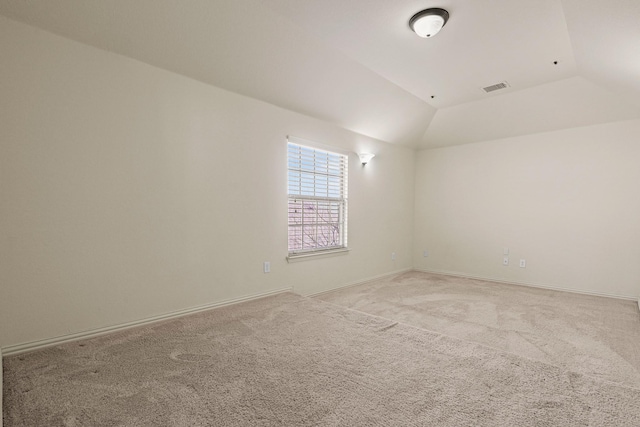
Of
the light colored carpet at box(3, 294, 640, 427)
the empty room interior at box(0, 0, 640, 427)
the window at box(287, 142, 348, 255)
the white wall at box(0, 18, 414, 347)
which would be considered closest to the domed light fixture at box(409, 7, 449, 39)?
the empty room interior at box(0, 0, 640, 427)

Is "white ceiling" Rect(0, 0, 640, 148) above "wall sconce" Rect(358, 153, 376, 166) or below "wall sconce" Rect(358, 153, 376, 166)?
above

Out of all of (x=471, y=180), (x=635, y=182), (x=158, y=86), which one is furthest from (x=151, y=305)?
(x=635, y=182)

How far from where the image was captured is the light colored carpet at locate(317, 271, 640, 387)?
2.35 meters

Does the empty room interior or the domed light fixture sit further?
the domed light fixture

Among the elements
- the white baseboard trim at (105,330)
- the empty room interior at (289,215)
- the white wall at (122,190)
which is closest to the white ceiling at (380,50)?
the empty room interior at (289,215)

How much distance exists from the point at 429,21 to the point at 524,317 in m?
3.03

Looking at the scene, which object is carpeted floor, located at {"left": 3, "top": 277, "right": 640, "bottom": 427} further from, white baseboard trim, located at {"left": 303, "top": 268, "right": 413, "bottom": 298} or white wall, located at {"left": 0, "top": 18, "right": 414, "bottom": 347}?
white baseboard trim, located at {"left": 303, "top": 268, "right": 413, "bottom": 298}

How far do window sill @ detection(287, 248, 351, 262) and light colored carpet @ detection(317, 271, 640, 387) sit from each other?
52 cm

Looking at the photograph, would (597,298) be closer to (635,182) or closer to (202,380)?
(635,182)

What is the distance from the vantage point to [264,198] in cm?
336

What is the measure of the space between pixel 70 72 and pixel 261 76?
4.86 feet

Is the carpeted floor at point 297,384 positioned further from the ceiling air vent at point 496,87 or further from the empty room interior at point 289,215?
the ceiling air vent at point 496,87

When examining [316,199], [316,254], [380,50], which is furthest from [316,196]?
[380,50]

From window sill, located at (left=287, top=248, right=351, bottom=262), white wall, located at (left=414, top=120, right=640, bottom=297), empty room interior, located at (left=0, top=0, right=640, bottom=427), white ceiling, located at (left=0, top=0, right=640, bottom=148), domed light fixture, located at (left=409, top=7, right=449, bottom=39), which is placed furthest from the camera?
white wall, located at (left=414, top=120, right=640, bottom=297)
